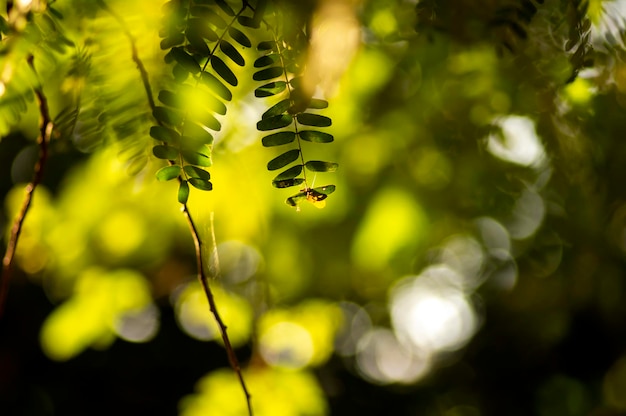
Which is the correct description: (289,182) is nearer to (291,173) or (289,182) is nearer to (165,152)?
(291,173)

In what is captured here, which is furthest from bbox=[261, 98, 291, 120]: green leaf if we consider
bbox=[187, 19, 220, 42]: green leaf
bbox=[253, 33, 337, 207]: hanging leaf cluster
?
bbox=[187, 19, 220, 42]: green leaf

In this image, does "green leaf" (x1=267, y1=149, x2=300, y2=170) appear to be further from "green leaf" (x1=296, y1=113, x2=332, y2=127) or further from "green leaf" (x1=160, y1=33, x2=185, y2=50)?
"green leaf" (x1=160, y1=33, x2=185, y2=50)

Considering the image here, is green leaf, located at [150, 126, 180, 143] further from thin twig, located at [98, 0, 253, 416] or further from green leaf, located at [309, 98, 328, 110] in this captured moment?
green leaf, located at [309, 98, 328, 110]

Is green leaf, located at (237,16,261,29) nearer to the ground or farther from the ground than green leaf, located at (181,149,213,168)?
farther from the ground

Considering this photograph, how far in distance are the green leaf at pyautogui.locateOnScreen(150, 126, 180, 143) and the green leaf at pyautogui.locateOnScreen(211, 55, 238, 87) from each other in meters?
0.08

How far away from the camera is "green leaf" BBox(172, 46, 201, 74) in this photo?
27.4 inches

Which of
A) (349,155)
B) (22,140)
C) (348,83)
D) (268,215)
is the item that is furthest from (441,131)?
(22,140)

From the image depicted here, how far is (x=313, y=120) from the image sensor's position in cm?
72

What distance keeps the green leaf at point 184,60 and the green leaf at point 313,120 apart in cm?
12

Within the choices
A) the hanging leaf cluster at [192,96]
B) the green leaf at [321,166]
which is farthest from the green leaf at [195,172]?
the green leaf at [321,166]

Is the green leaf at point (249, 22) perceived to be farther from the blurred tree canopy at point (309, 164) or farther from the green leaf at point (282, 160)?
the green leaf at point (282, 160)

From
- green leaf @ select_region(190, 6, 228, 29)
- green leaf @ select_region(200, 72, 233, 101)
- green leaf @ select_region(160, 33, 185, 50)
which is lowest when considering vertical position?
green leaf @ select_region(200, 72, 233, 101)

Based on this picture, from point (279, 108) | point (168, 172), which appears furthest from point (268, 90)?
point (168, 172)

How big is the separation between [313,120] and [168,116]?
0.15 metres
